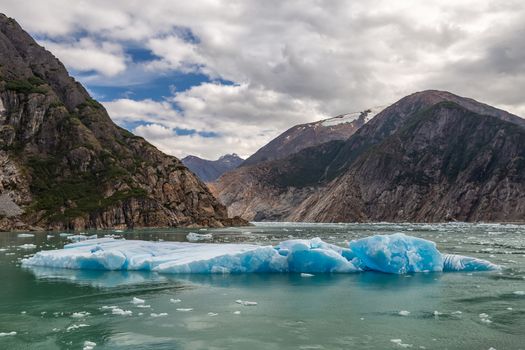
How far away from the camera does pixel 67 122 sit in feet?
508

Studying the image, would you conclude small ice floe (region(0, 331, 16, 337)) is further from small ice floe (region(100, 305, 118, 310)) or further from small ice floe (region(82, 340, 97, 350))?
small ice floe (region(100, 305, 118, 310))

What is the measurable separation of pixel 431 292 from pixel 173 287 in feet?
42.9

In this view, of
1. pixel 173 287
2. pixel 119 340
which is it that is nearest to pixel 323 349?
pixel 119 340

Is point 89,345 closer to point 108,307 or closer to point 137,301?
point 108,307

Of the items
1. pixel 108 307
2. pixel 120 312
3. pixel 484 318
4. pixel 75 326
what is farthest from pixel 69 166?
pixel 484 318

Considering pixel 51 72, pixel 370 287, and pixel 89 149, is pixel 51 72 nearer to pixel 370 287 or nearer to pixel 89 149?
pixel 89 149

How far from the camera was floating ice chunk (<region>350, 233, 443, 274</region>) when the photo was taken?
30.0 metres

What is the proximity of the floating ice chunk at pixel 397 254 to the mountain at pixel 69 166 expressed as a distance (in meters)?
105

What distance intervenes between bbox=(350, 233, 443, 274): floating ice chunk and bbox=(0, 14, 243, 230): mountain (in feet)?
346

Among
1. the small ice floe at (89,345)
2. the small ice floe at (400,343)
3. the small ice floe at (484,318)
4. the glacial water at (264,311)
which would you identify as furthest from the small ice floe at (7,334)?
the small ice floe at (484,318)

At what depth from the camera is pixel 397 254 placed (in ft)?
99.3

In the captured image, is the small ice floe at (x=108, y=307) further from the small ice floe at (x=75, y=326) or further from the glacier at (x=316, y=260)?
the glacier at (x=316, y=260)

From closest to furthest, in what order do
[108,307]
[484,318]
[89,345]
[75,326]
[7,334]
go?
1. [89,345]
2. [7,334]
3. [75,326]
4. [484,318]
5. [108,307]

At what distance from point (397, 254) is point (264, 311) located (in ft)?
47.1
